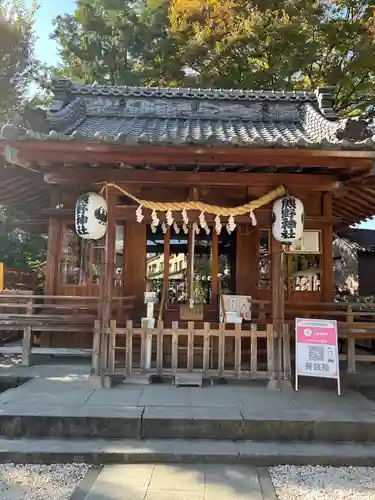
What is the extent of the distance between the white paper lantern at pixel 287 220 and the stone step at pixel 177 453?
9.93ft

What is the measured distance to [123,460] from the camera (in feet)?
13.6

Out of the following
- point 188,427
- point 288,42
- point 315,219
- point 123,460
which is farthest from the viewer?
point 288,42

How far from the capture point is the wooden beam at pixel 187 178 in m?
6.31

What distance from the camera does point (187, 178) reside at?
6371 mm

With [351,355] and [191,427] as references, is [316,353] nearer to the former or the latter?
[351,355]

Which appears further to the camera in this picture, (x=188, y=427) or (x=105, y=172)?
(x=105, y=172)

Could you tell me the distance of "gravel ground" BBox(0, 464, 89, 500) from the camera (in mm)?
3506

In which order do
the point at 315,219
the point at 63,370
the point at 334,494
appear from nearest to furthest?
the point at 334,494
the point at 63,370
the point at 315,219

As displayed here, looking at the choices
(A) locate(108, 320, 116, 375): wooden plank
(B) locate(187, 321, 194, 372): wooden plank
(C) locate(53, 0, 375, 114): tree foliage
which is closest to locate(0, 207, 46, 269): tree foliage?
(C) locate(53, 0, 375, 114): tree foliage

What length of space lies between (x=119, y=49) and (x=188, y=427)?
64.4 feet

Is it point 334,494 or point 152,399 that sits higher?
point 152,399

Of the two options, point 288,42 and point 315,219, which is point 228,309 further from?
point 288,42

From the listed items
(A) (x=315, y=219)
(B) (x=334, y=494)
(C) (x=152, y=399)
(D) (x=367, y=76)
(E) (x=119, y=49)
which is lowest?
(B) (x=334, y=494)

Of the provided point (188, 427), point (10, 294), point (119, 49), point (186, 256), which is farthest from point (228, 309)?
point (119, 49)
